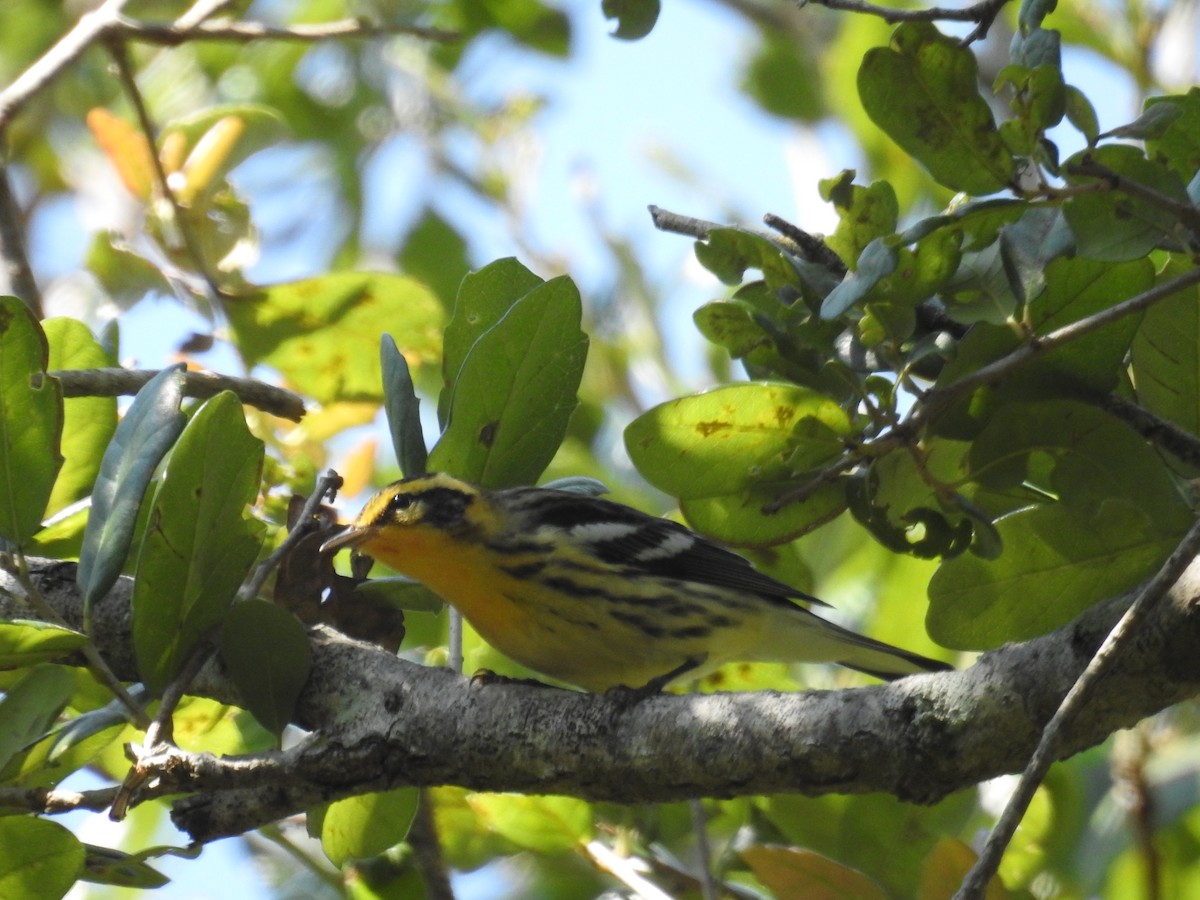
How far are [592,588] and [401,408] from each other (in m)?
1.00

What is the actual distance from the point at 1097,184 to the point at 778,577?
1.34m

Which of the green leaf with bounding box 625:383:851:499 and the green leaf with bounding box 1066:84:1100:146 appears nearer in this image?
the green leaf with bounding box 1066:84:1100:146

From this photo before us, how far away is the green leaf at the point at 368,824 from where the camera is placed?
2490 mm

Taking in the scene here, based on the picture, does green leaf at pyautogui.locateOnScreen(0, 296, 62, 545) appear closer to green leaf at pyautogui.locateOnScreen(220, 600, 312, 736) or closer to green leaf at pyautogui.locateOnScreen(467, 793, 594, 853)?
green leaf at pyautogui.locateOnScreen(220, 600, 312, 736)

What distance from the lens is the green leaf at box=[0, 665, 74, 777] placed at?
2045 millimetres

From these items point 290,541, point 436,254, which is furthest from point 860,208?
point 436,254

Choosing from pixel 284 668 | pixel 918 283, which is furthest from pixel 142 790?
pixel 918 283

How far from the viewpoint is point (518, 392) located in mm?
2605

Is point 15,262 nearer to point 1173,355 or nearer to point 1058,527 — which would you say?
Answer: point 1058,527

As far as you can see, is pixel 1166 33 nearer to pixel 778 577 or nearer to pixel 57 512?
pixel 778 577

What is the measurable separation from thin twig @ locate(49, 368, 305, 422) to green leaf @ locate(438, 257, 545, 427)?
1.02ft

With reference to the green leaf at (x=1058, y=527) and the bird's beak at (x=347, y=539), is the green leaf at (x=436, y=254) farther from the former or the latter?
the green leaf at (x=1058, y=527)

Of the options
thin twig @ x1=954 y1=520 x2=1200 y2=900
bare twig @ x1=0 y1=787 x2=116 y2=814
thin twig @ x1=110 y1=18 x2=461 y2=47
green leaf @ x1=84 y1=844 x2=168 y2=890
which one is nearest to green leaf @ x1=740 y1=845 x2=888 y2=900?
thin twig @ x1=954 y1=520 x2=1200 y2=900

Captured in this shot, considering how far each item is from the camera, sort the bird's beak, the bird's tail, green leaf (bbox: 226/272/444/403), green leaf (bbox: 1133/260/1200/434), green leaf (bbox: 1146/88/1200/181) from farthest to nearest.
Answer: the bird's tail → green leaf (bbox: 226/272/444/403) → the bird's beak → green leaf (bbox: 1133/260/1200/434) → green leaf (bbox: 1146/88/1200/181)
